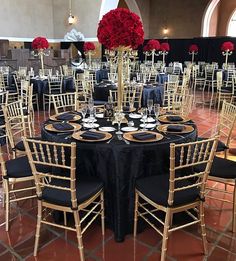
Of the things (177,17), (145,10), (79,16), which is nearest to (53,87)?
(79,16)

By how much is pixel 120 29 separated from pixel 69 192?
1.48 meters

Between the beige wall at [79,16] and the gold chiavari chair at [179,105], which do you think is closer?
the gold chiavari chair at [179,105]

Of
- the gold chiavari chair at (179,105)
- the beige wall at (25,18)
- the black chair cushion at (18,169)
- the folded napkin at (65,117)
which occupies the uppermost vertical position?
the beige wall at (25,18)

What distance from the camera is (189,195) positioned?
2.03 m

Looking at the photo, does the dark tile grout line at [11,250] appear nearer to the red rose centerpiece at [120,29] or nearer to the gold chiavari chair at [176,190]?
the gold chiavari chair at [176,190]

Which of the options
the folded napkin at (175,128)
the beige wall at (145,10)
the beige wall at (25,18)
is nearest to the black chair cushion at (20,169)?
the folded napkin at (175,128)

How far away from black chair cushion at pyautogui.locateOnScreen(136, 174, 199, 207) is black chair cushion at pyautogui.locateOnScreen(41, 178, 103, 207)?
334 mm

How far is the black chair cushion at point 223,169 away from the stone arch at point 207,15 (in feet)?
46.2

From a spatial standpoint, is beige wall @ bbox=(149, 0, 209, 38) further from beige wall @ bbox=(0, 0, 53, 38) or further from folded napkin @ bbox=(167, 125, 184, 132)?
folded napkin @ bbox=(167, 125, 184, 132)

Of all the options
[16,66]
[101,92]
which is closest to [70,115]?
[101,92]

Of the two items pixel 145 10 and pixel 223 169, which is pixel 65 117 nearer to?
pixel 223 169

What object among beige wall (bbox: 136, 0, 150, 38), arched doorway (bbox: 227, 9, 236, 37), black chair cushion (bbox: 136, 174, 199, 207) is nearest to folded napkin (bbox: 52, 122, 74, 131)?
black chair cushion (bbox: 136, 174, 199, 207)

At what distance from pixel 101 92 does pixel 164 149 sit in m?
3.85

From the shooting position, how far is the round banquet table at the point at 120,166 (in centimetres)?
216
